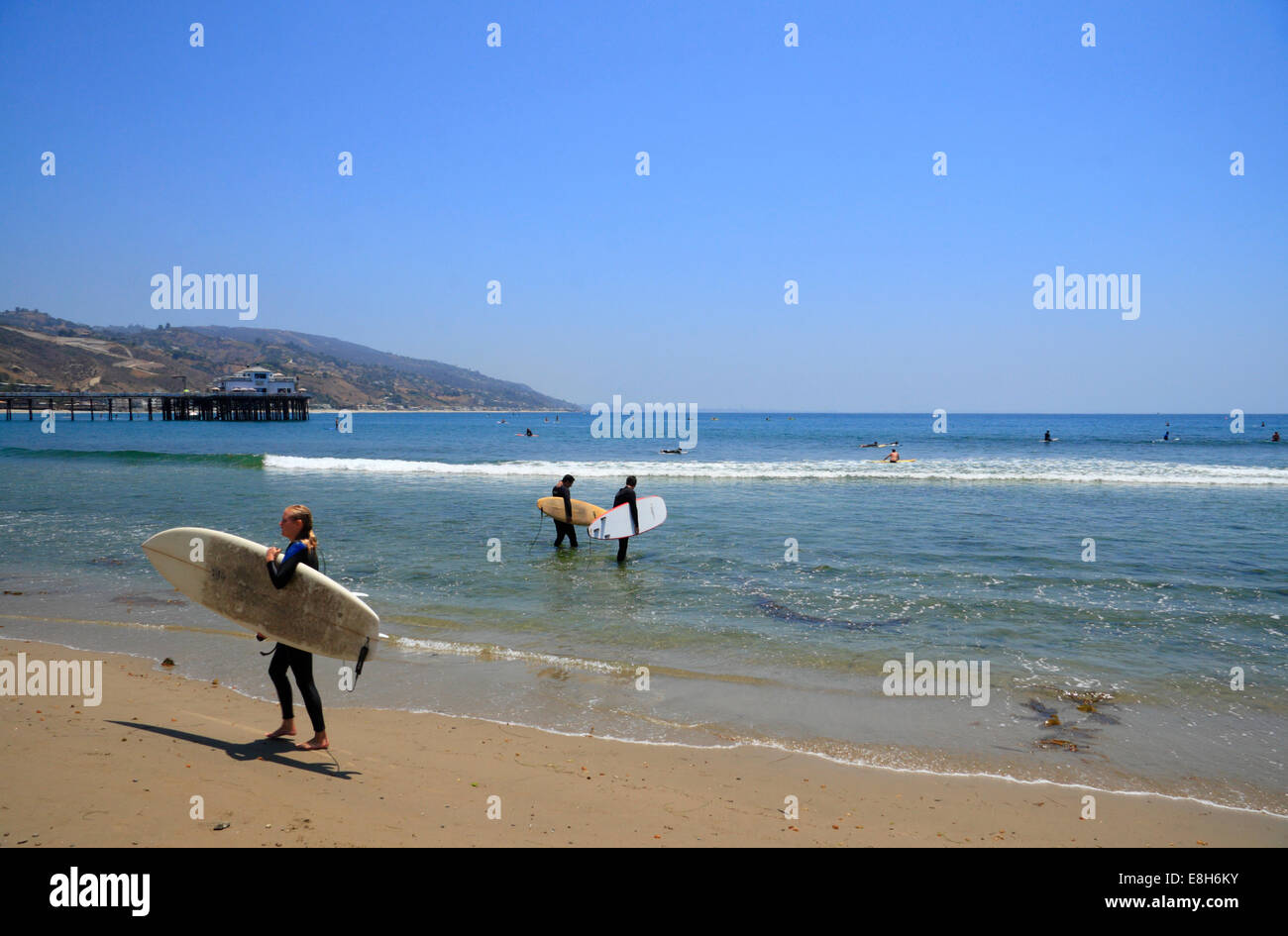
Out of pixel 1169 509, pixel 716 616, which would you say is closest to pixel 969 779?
pixel 716 616

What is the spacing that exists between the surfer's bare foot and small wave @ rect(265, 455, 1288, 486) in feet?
85.9

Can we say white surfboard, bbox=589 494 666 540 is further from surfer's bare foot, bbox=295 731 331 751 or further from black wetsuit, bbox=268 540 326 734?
surfer's bare foot, bbox=295 731 331 751

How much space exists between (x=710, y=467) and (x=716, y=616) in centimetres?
2586

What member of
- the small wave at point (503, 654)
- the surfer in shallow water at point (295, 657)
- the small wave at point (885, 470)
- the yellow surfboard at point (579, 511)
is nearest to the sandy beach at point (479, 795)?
the surfer in shallow water at point (295, 657)

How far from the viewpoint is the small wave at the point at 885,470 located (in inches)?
1188

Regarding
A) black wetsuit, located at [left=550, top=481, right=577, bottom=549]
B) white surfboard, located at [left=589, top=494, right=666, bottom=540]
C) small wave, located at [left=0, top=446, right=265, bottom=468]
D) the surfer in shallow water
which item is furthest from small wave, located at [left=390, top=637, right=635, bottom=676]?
small wave, located at [left=0, top=446, right=265, bottom=468]

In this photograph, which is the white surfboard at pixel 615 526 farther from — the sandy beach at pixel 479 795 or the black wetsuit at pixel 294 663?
the black wetsuit at pixel 294 663

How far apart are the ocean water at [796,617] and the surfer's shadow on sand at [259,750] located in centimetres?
125

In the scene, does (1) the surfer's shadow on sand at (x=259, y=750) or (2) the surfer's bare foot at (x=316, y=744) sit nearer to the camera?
(1) the surfer's shadow on sand at (x=259, y=750)

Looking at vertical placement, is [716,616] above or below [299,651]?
below

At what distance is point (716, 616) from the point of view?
9695 mm

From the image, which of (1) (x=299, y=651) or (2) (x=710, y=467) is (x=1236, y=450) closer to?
(2) (x=710, y=467)

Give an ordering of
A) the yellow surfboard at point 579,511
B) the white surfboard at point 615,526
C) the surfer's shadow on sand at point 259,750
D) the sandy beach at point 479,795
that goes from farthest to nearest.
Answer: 1. the yellow surfboard at point 579,511
2. the white surfboard at point 615,526
3. the surfer's shadow on sand at point 259,750
4. the sandy beach at point 479,795

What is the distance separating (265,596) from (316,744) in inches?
48.3
